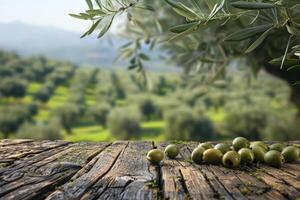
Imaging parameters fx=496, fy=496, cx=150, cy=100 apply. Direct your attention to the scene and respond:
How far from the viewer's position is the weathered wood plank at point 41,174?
6.84 ft

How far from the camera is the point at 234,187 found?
86.0 inches

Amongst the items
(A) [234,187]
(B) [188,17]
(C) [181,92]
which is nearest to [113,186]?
(A) [234,187]

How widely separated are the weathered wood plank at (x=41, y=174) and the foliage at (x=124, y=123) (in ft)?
204

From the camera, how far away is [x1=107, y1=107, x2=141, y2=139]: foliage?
65.8 meters

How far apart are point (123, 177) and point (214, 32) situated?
3.75 meters

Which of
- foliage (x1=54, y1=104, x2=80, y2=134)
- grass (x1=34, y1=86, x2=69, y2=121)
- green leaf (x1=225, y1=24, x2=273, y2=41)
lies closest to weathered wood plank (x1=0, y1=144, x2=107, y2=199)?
green leaf (x1=225, y1=24, x2=273, y2=41)

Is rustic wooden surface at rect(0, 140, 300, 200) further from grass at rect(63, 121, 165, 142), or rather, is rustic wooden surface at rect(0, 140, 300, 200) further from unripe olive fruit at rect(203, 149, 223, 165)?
grass at rect(63, 121, 165, 142)

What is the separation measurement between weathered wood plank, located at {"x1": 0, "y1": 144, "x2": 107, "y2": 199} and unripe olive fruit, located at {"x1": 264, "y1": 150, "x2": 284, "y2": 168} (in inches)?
41.4

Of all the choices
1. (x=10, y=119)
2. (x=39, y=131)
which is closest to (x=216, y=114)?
(x=39, y=131)

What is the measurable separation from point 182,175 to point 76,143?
4.44ft

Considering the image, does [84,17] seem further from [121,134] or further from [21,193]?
[121,134]

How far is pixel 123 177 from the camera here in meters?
2.36

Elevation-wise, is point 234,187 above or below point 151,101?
below

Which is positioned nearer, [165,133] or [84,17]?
[84,17]
